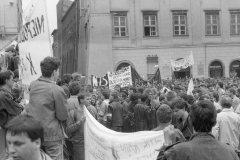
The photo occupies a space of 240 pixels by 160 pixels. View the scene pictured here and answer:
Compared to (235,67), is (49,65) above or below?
above

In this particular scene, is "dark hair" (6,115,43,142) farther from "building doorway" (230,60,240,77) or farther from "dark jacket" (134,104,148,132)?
"building doorway" (230,60,240,77)

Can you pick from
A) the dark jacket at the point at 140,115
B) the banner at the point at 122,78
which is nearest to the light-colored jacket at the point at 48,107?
the dark jacket at the point at 140,115

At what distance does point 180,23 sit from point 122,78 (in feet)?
73.4

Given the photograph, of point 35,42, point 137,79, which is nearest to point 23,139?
point 35,42

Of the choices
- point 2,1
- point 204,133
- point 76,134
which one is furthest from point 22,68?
point 2,1

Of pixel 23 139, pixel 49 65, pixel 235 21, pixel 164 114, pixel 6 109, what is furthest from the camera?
pixel 235 21

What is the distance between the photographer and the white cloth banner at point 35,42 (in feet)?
25.9

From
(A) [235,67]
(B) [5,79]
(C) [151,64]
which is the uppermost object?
(B) [5,79]

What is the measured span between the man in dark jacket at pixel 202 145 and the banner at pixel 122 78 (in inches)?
566

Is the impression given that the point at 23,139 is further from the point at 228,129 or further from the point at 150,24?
the point at 150,24

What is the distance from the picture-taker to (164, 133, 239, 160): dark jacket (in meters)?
4.15

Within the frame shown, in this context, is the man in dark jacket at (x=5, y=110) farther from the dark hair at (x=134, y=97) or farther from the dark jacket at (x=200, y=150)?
the dark hair at (x=134, y=97)

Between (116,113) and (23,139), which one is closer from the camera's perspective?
(23,139)

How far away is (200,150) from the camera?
417cm
